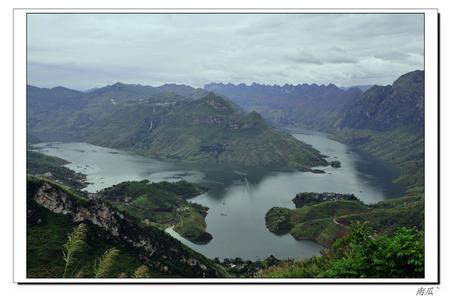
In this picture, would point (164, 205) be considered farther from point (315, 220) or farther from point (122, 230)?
point (122, 230)

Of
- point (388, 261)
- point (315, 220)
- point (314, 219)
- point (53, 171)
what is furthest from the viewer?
point (53, 171)

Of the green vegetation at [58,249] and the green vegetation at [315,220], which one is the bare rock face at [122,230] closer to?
the green vegetation at [58,249]

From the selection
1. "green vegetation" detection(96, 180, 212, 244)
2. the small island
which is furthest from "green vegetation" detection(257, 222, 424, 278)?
"green vegetation" detection(96, 180, 212, 244)

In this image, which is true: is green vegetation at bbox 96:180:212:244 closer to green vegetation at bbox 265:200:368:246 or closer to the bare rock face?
green vegetation at bbox 265:200:368:246

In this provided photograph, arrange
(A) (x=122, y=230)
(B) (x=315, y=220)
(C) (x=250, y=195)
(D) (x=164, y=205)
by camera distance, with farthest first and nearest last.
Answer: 1. (C) (x=250, y=195)
2. (D) (x=164, y=205)
3. (B) (x=315, y=220)
4. (A) (x=122, y=230)

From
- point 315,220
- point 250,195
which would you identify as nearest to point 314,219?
point 315,220

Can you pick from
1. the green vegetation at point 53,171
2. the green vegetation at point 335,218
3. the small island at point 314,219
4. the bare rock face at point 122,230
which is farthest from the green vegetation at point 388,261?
the green vegetation at point 53,171
